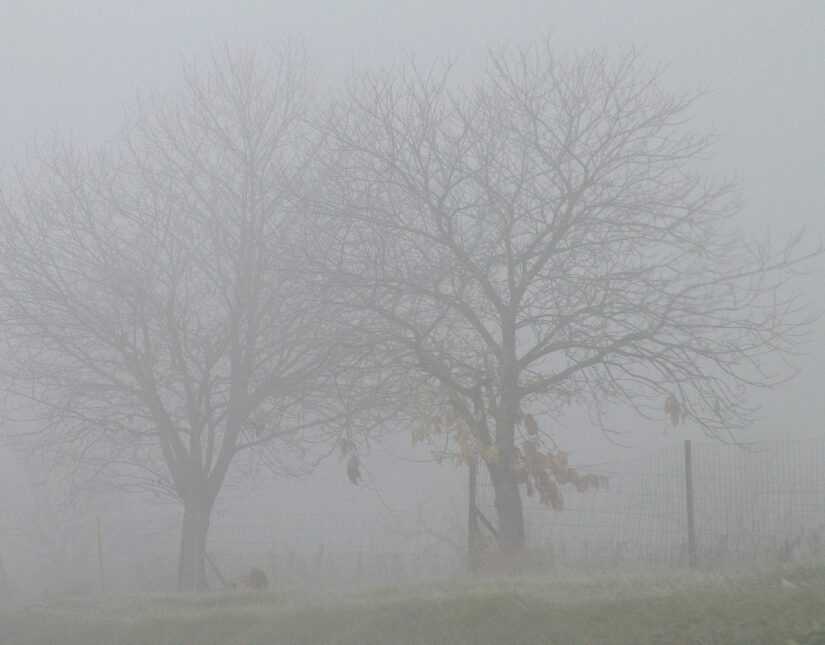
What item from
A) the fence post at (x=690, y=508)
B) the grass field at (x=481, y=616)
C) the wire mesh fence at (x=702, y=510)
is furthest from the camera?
the fence post at (x=690, y=508)

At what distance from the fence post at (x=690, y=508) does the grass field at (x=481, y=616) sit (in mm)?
2397

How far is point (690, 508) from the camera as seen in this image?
10.7 meters

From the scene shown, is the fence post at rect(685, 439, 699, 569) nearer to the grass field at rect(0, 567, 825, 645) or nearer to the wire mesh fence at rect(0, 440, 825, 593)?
the wire mesh fence at rect(0, 440, 825, 593)

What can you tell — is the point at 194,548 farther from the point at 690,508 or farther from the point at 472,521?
the point at 690,508

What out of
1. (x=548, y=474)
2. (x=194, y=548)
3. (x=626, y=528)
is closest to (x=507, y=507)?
(x=548, y=474)

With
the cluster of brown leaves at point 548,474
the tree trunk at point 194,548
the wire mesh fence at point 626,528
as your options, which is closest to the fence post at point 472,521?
the wire mesh fence at point 626,528

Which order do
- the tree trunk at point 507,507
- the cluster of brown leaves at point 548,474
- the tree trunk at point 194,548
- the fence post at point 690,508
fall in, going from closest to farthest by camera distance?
1. the fence post at point 690,508
2. the cluster of brown leaves at point 548,474
3. the tree trunk at point 507,507
4. the tree trunk at point 194,548

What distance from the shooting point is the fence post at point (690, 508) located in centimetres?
1060

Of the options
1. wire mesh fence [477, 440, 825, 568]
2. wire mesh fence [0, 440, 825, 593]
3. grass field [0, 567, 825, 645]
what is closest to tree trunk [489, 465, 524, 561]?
wire mesh fence [0, 440, 825, 593]

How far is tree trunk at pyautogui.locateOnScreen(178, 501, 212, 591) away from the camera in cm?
1562

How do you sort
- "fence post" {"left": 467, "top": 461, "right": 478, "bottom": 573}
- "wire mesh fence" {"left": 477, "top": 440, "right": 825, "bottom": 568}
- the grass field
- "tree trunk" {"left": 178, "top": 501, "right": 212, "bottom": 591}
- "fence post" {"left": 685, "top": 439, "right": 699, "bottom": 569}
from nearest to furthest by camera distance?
the grass field, "wire mesh fence" {"left": 477, "top": 440, "right": 825, "bottom": 568}, "fence post" {"left": 685, "top": 439, "right": 699, "bottom": 569}, "fence post" {"left": 467, "top": 461, "right": 478, "bottom": 573}, "tree trunk" {"left": 178, "top": 501, "right": 212, "bottom": 591}

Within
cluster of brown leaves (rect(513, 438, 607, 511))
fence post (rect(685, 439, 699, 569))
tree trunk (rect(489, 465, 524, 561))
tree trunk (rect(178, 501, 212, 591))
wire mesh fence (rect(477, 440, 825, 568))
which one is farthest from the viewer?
tree trunk (rect(178, 501, 212, 591))

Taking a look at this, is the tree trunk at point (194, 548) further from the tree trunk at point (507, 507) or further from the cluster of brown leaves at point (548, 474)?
the cluster of brown leaves at point (548, 474)

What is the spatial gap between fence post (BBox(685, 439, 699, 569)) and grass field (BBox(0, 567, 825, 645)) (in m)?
2.40
